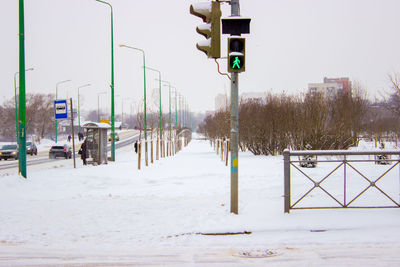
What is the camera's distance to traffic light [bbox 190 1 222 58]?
7234mm

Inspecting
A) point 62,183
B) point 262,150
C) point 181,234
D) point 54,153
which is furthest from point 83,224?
point 54,153

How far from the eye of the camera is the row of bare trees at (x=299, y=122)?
22.5m

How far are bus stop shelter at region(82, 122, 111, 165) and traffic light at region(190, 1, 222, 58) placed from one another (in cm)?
1648

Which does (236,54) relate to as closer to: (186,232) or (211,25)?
(211,25)

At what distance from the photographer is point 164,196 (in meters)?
10.4

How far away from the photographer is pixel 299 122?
77.6 feet

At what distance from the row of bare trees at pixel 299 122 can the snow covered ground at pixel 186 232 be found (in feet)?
41.5

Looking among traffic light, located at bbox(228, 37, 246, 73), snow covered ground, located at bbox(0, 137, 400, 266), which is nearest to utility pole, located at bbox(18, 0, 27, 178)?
snow covered ground, located at bbox(0, 137, 400, 266)

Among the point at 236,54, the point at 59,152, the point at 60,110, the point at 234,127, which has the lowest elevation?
the point at 59,152

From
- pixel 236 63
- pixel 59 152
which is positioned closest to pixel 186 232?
pixel 236 63

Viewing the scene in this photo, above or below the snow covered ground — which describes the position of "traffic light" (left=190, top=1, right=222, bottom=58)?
above

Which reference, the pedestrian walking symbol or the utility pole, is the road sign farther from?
the pedestrian walking symbol

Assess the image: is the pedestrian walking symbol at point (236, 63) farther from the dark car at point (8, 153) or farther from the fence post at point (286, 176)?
the dark car at point (8, 153)

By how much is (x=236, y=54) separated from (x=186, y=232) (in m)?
3.09
